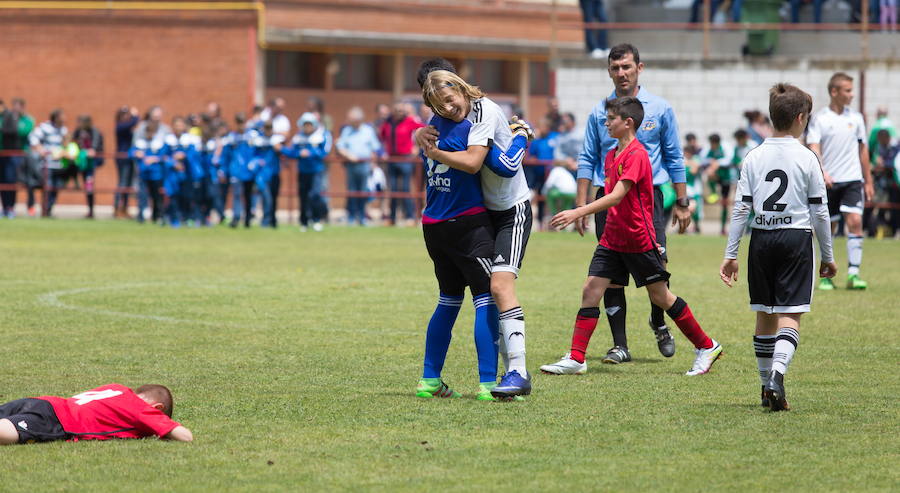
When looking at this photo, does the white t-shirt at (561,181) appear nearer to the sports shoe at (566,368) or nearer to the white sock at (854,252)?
the white sock at (854,252)

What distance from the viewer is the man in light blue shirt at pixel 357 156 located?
27.2m

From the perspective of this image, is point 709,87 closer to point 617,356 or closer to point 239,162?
point 239,162

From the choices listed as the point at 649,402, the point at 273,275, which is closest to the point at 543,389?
the point at 649,402

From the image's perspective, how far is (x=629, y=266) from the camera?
8.90 meters

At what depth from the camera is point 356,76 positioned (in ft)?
120

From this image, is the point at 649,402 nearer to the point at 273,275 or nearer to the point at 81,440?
the point at 81,440

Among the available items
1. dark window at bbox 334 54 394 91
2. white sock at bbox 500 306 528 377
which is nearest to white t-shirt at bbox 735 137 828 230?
white sock at bbox 500 306 528 377

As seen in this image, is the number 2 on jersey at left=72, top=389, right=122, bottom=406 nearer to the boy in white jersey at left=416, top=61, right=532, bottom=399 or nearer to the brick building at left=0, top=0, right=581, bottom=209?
the boy in white jersey at left=416, top=61, right=532, bottom=399

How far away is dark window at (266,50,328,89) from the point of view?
35281 mm

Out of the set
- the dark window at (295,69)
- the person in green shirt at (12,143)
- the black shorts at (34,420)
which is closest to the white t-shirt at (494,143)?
the black shorts at (34,420)

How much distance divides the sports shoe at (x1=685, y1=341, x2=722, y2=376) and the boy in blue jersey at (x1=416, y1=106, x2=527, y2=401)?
165 cm

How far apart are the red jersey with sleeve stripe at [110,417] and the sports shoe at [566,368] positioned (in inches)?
Answer: 115

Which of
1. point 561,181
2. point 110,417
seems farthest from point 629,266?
point 561,181

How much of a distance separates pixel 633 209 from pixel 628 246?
0.79ft
